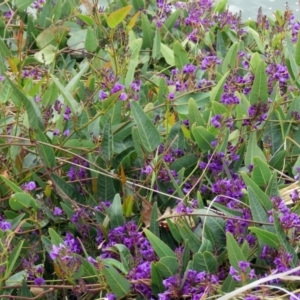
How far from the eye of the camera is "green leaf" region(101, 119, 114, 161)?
58.5 inches

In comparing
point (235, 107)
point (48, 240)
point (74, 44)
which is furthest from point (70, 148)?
point (74, 44)

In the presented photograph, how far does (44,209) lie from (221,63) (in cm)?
84

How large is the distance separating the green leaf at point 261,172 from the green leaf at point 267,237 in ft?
0.68

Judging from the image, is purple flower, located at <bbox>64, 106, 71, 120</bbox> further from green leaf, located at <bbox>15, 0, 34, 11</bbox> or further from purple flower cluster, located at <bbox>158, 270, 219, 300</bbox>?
green leaf, located at <bbox>15, 0, 34, 11</bbox>

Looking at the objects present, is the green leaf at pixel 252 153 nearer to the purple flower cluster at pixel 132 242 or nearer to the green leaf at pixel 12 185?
the purple flower cluster at pixel 132 242

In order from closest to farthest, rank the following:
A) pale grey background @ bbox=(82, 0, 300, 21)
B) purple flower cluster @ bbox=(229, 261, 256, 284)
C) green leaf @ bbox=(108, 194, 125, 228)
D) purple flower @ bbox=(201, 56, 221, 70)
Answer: purple flower cluster @ bbox=(229, 261, 256, 284)
green leaf @ bbox=(108, 194, 125, 228)
purple flower @ bbox=(201, 56, 221, 70)
pale grey background @ bbox=(82, 0, 300, 21)

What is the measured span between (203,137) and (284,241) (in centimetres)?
37

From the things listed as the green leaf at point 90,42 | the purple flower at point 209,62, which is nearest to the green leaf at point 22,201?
the purple flower at point 209,62

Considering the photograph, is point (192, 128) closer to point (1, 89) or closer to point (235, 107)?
point (235, 107)

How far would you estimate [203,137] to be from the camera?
1508 mm

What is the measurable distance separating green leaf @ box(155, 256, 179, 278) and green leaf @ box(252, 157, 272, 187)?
292mm

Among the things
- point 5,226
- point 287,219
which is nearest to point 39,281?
point 5,226

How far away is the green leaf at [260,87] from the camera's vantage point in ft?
5.17

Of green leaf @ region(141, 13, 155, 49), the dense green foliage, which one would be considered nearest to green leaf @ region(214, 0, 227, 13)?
green leaf @ region(141, 13, 155, 49)
